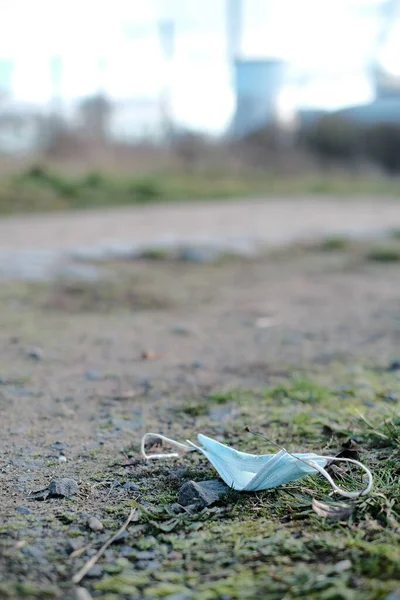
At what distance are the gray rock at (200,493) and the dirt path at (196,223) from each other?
14.0 feet

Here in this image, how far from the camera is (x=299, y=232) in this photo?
23.6ft

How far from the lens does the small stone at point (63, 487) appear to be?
1.64 metres

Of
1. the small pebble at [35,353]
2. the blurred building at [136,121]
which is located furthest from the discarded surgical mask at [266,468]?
the blurred building at [136,121]

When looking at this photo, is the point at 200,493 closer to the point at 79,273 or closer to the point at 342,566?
the point at 342,566

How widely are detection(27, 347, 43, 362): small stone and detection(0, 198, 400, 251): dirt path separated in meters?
2.81

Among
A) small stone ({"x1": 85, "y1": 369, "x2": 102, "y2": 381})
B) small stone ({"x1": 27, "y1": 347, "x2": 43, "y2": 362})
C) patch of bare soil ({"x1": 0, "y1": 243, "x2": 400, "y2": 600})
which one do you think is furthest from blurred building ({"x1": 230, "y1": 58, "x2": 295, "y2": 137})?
small stone ({"x1": 85, "y1": 369, "x2": 102, "y2": 381})

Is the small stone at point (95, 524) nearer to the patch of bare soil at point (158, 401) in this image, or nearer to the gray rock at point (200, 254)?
the patch of bare soil at point (158, 401)

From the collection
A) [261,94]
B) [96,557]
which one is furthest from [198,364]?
[261,94]

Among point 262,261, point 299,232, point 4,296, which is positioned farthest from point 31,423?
point 299,232

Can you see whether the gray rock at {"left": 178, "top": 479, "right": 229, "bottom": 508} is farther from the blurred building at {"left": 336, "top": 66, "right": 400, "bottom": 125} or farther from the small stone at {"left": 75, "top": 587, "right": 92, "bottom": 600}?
the blurred building at {"left": 336, "top": 66, "right": 400, "bottom": 125}

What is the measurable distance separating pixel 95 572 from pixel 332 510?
0.44 metres

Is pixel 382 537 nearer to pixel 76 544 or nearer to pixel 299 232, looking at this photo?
pixel 76 544

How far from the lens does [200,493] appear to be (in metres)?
1.58

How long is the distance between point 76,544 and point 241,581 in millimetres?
319
